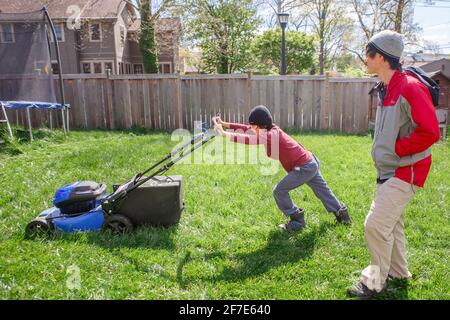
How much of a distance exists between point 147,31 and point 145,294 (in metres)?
16.9

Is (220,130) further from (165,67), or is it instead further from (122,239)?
(165,67)

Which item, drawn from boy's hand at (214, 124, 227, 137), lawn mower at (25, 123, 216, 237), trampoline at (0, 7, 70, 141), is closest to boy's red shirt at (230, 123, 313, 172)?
boy's hand at (214, 124, 227, 137)

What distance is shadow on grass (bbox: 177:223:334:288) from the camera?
3266mm

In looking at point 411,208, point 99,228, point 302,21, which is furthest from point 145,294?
point 302,21

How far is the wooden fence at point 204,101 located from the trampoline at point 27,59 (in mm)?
1333

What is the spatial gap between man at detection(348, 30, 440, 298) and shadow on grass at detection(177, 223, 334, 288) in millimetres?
781

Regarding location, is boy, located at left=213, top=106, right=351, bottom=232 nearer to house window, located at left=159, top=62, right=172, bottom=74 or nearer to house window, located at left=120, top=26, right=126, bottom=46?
house window, located at left=120, top=26, right=126, bottom=46

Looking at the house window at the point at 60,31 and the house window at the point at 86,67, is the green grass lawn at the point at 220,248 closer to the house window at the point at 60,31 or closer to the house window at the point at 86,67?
the house window at the point at 60,31

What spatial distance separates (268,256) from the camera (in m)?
3.60

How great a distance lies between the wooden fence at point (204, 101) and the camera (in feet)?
36.2

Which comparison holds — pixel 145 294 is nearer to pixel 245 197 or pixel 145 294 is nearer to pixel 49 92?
pixel 245 197

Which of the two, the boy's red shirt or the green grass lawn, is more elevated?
the boy's red shirt

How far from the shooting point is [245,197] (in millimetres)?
5160

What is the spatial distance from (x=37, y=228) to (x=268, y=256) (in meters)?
2.25
